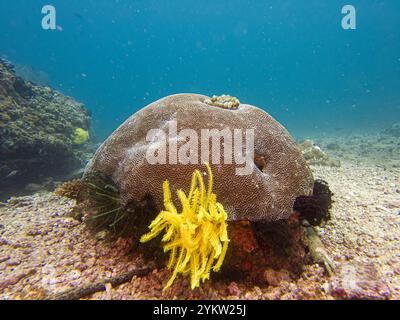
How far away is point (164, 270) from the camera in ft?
8.82

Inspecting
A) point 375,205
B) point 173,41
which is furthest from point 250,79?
point 375,205

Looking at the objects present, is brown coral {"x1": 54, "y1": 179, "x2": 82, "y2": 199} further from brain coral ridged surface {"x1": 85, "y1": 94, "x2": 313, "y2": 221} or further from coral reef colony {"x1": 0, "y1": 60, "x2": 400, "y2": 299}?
brain coral ridged surface {"x1": 85, "y1": 94, "x2": 313, "y2": 221}

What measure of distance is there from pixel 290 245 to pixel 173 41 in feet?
462

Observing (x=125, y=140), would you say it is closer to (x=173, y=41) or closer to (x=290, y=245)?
(x=290, y=245)

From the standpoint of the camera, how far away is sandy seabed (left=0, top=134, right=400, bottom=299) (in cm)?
237

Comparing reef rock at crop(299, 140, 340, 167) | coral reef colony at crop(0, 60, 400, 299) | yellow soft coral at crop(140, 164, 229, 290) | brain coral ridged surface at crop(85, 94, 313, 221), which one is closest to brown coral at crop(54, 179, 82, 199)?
coral reef colony at crop(0, 60, 400, 299)

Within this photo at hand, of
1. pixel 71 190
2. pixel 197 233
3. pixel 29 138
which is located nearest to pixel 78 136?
pixel 29 138

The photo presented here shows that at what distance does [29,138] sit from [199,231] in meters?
7.31

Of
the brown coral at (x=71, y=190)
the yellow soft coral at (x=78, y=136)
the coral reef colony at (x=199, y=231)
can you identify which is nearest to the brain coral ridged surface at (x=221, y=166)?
the coral reef colony at (x=199, y=231)

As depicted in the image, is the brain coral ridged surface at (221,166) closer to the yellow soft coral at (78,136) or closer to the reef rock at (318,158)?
the reef rock at (318,158)

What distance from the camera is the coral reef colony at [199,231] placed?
2336 mm

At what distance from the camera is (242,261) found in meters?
2.79

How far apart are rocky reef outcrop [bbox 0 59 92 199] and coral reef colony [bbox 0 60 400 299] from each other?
3249 mm

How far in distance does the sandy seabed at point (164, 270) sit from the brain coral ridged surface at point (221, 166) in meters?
0.76
